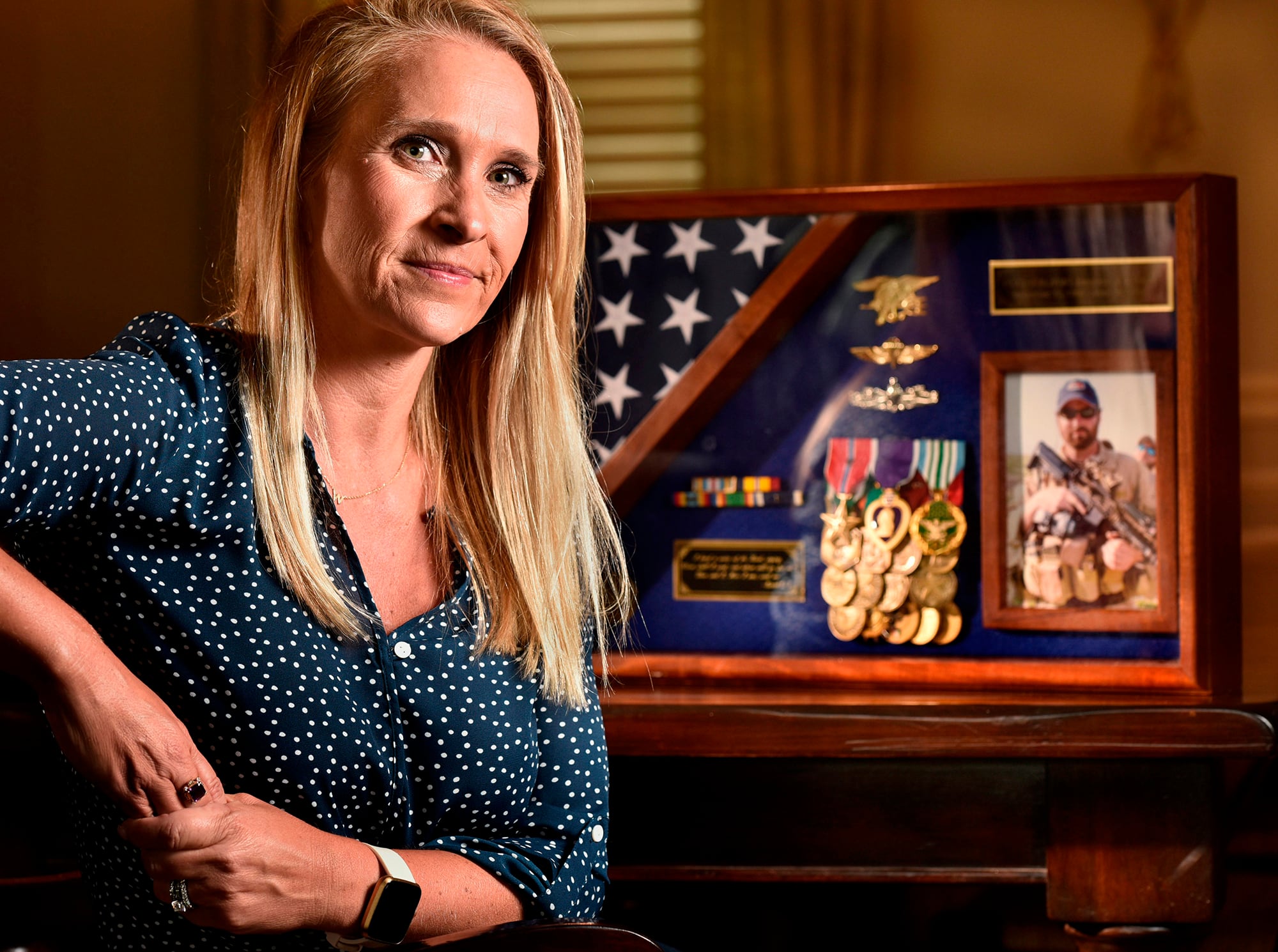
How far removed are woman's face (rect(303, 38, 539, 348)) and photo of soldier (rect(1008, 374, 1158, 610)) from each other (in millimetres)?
619

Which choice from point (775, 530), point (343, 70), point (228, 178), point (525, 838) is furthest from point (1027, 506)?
point (228, 178)

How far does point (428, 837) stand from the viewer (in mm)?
861

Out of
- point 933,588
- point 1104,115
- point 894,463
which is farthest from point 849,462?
point 1104,115

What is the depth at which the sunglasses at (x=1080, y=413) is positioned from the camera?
1193 millimetres

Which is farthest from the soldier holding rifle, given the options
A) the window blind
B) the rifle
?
the window blind

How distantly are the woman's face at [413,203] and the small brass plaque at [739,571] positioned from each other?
1.59ft

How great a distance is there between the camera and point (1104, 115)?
4.66ft

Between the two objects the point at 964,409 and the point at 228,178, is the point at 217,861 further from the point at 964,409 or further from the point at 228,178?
the point at 228,178

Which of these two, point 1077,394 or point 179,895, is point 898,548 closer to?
point 1077,394

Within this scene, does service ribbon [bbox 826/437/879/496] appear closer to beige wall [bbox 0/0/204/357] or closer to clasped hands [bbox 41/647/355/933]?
clasped hands [bbox 41/647/355/933]

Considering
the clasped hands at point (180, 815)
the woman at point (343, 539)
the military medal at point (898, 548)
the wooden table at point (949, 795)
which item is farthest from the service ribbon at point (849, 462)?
the clasped hands at point (180, 815)

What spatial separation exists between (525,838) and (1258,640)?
3.00ft

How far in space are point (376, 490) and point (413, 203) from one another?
0.22 metres

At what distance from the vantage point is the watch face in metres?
0.76
